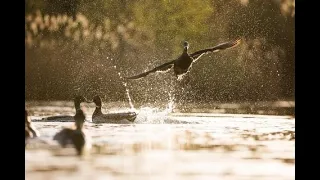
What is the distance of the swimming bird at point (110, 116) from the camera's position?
3.53 metres

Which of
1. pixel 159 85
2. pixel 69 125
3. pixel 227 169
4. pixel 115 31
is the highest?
pixel 115 31

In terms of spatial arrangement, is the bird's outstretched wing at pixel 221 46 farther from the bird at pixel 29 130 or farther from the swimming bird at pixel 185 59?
the bird at pixel 29 130

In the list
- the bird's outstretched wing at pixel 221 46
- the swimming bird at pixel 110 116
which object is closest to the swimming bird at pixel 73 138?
the swimming bird at pixel 110 116

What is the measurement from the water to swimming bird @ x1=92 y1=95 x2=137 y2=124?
0.10 ft

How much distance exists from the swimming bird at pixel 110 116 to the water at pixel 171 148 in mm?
31

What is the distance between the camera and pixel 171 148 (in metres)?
3.43

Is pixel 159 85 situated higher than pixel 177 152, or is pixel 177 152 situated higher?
pixel 159 85

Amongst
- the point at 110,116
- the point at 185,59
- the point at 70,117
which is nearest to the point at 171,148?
the point at 110,116

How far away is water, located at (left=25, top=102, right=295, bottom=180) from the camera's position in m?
3.37
